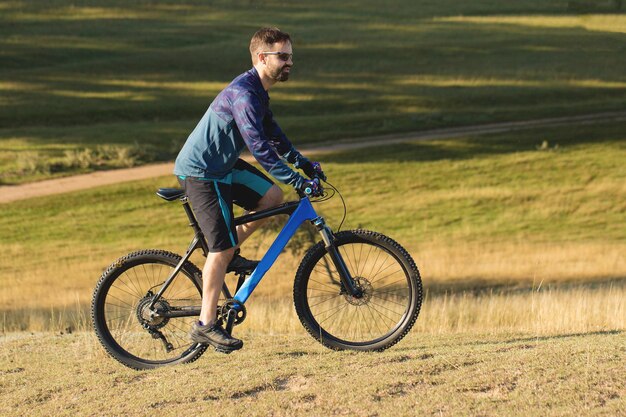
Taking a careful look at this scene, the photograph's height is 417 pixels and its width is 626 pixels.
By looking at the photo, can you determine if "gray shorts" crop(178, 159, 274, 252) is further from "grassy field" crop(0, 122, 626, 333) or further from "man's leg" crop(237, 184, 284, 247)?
"grassy field" crop(0, 122, 626, 333)

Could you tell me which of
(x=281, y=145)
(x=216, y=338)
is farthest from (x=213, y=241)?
(x=281, y=145)

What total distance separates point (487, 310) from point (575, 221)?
A: 19138mm

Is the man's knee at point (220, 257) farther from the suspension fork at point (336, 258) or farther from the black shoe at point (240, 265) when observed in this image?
the suspension fork at point (336, 258)

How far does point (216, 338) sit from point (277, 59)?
6.65 ft

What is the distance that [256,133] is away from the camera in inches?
262

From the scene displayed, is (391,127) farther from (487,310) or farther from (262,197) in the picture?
(262,197)

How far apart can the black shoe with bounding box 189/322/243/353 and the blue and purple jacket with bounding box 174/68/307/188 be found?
109 cm

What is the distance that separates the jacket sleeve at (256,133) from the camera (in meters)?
6.67

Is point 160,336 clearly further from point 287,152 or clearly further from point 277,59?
point 277,59

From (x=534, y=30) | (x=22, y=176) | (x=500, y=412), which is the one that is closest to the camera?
(x=500, y=412)

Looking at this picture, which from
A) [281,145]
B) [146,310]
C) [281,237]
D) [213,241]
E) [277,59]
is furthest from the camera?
[146,310]

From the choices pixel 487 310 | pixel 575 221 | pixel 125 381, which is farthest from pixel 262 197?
pixel 575 221

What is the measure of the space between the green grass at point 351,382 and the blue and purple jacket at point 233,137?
1.36 metres

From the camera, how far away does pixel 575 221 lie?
30.3 m
